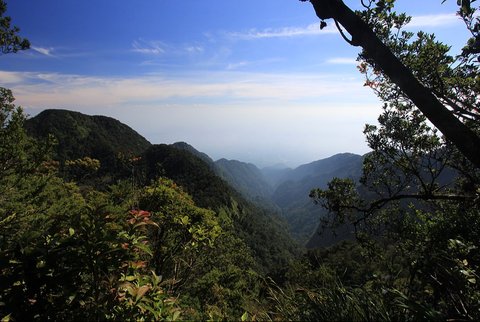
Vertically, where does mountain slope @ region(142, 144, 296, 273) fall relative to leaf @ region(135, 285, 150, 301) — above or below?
below

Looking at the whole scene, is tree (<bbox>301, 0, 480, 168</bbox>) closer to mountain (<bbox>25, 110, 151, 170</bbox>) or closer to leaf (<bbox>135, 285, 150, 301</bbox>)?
leaf (<bbox>135, 285, 150, 301</bbox>)

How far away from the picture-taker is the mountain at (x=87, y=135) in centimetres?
12469

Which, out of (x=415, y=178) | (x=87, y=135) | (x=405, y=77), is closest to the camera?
(x=405, y=77)

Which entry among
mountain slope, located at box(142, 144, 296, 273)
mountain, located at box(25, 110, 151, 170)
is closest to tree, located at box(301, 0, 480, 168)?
mountain slope, located at box(142, 144, 296, 273)

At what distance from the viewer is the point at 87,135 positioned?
5512 inches

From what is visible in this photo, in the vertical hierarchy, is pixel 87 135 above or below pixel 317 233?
above

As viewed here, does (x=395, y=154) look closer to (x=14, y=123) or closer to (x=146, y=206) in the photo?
(x=146, y=206)

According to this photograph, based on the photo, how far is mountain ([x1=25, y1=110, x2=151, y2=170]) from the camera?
125 meters

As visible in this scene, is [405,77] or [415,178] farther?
[415,178]

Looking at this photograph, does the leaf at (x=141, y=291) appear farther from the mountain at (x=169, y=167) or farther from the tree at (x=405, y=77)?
the mountain at (x=169, y=167)

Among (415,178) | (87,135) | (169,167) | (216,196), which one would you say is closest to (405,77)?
(415,178)

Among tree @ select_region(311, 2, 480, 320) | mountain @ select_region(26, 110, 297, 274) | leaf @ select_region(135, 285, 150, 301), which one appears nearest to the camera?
leaf @ select_region(135, 285, 150, 301)

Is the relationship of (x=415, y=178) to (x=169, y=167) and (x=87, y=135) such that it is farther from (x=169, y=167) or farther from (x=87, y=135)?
(x=87, y=135)

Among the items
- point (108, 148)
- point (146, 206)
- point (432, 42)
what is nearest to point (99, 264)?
point (146, 206)
